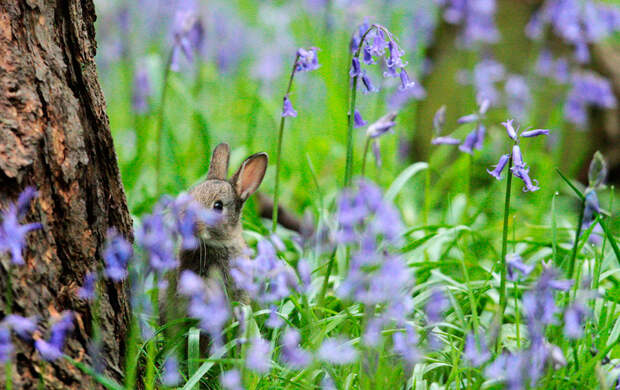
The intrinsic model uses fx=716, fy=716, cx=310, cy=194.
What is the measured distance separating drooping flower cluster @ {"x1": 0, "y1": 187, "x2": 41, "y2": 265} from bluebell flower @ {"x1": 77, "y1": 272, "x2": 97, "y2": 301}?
224mm

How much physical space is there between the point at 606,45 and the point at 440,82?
1683 millimetres

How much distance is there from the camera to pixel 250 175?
340 centimetres

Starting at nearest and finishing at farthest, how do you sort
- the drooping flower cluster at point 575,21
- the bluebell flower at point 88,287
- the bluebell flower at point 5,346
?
the bluebell flower at point 5,346 → the bluebell flower at point 88,287 → the drooping flower cluster at point 575,21

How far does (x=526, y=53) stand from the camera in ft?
23.4

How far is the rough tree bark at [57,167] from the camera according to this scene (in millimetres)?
2178

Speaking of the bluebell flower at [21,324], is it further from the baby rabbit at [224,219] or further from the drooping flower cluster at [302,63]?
the drooping flower cluster at [302,63]

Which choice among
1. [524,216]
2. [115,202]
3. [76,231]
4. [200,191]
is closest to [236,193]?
[200,191]

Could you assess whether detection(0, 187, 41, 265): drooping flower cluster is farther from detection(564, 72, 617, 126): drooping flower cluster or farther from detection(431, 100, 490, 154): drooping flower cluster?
detection(564, 72, 617, 126): drooping flower cluster

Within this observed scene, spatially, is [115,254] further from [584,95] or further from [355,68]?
[584,95]

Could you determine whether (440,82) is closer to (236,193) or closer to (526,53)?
(526,53)

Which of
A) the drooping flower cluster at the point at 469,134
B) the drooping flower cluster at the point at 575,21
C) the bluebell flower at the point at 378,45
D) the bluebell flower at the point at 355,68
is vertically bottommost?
the drooping flower cluster at the point at 469,134

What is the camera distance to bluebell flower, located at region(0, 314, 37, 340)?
6.61 feet

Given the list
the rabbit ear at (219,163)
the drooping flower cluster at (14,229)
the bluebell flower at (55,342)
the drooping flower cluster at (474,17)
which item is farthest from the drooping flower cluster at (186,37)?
the drooping flower cluster at (474,17)

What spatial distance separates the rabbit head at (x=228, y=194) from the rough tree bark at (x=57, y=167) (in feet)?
2.36
